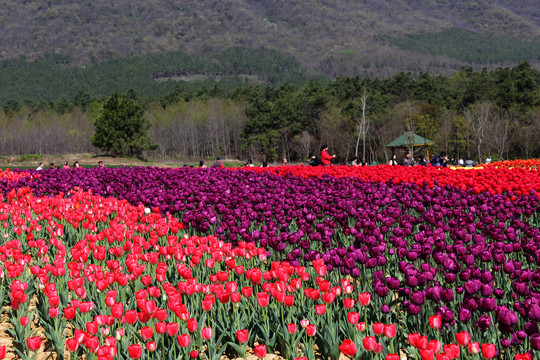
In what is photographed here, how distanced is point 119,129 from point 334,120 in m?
30.7

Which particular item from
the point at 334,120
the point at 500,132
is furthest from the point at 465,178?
the point at 334,120

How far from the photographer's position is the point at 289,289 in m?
4.43

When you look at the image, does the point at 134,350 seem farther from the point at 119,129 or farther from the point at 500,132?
the point at 119,129

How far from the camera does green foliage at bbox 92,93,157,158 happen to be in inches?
2534

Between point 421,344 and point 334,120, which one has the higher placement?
point 334,120

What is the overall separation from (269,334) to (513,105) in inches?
2581

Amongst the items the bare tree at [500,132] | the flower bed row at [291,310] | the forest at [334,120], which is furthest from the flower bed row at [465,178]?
the bare tree at [500,132]

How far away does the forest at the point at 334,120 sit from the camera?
5697 cm

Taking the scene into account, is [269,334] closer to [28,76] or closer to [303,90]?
[303,90]

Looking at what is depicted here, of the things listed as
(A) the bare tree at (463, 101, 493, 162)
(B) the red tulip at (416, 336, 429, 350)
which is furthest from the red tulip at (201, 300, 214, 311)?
(A) the bare tree at (463, 101, 493, 162)

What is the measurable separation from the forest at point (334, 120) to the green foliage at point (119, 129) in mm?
16052

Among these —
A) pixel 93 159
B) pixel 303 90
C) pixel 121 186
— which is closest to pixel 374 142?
pixel 303 90

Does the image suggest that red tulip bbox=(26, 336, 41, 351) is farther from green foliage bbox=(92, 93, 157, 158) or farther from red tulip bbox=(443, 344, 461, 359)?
green foliage bbox=(92, 93, 157, 158)

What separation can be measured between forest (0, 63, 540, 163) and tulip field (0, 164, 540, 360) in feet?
148
